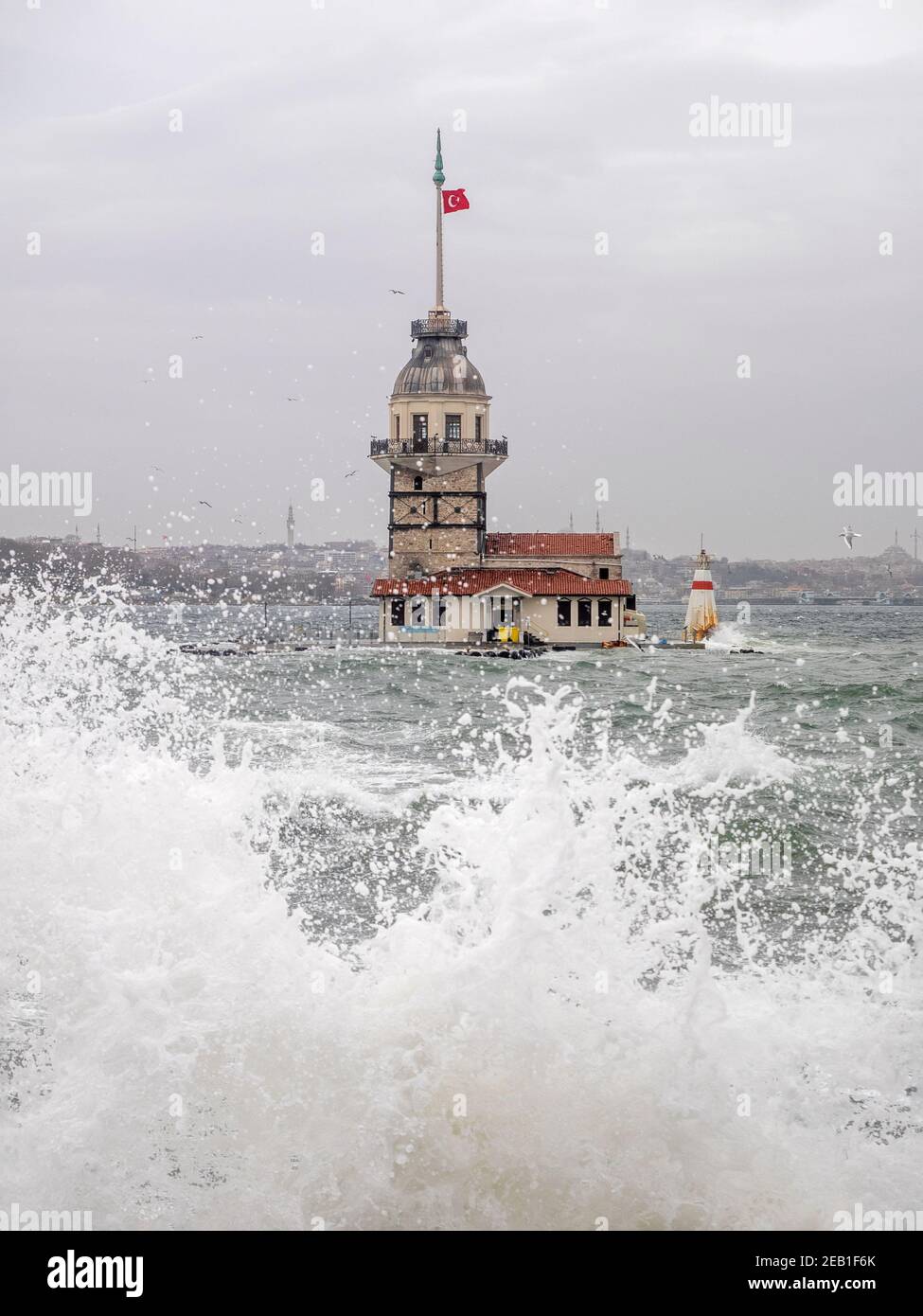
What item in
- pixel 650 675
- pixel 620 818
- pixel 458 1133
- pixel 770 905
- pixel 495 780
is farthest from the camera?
pixel 650 675

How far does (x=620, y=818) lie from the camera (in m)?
13.6

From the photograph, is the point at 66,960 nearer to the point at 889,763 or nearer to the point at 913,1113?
the point at 913,1113

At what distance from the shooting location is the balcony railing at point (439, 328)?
6600 centimetres

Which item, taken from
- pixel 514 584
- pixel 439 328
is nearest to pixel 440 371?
pixel 439 328

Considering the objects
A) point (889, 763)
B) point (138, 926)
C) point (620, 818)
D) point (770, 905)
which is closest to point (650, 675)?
point (889, 763)

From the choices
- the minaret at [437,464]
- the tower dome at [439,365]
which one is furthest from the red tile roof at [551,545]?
the tower dome at [439,365]

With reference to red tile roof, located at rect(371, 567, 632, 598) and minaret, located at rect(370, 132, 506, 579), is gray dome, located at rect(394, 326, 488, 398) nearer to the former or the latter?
minaret, located at rect(370, 132, 506, 579)

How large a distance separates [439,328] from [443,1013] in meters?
62.4

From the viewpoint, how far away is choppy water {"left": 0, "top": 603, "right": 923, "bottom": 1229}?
6.07 m

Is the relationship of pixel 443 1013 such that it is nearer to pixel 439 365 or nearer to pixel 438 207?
pixel 439 365

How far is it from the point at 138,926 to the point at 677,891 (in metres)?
4.95
